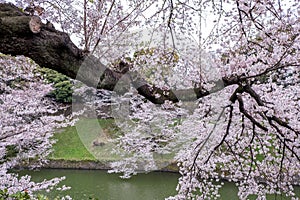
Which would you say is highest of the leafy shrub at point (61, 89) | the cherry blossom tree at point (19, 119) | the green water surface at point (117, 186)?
the leafy shrub at point (61, 89)

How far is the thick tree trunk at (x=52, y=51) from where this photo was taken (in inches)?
46.3

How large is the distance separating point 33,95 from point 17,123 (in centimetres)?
59

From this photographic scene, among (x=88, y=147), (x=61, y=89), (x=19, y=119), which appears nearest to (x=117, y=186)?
(x=19, y=119)

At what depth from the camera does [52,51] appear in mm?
1232

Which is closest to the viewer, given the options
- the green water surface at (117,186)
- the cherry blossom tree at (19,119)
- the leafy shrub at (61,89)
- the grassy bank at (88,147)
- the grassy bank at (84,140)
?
the cherry blossom tree at (19,119)

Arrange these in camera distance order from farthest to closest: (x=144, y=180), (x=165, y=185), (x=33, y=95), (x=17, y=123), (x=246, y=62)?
(x=144, y=180)
(x=165, y=185)
(x=33, y=95)
(x=17, y=123)
(x=246, y=62)

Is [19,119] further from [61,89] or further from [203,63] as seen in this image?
[61,89]

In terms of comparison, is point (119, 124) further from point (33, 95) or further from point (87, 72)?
point (87, 72)

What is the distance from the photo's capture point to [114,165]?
283 inches

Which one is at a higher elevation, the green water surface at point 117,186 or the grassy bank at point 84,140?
the grassy bank at point 84,140

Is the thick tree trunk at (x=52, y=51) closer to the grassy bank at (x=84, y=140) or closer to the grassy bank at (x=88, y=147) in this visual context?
the grassy bank at (x=88, y=147)

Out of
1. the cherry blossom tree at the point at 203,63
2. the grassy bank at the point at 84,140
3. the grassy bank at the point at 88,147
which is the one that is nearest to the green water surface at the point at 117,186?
the grassy bank at the point at 88,147

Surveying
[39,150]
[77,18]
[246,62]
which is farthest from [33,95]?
[246,62]

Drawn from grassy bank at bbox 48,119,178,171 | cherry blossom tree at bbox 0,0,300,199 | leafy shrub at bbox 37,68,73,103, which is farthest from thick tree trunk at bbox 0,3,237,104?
leafy shrub at bbox 37,68,73,103
